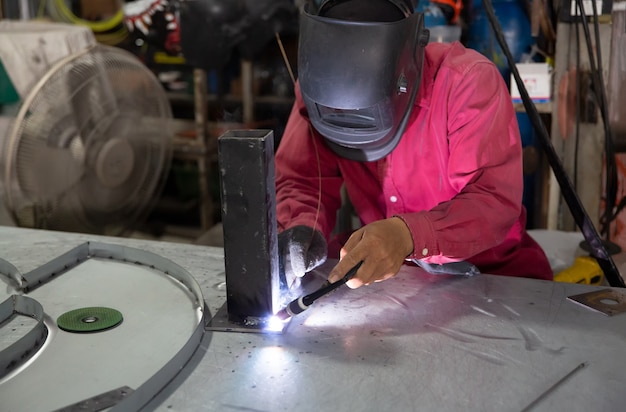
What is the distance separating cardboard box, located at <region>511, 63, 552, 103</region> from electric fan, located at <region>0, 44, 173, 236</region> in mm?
1609

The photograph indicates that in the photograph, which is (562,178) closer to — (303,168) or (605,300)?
(605,300)

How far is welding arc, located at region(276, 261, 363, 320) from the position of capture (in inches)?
48.8

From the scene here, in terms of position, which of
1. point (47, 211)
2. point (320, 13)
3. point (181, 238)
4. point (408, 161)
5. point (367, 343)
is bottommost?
point (181, 238)

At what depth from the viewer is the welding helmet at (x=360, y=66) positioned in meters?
1.37

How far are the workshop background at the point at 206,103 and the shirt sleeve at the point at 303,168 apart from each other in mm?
356

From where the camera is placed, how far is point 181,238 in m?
4.03

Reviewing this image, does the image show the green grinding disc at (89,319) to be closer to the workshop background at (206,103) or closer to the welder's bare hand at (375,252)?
the welder's bare hand at (375,252)

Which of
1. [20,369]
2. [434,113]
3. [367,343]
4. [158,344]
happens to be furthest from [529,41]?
A: [20,369]

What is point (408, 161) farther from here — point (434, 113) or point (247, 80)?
point (247, 80)

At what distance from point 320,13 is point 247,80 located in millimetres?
2159

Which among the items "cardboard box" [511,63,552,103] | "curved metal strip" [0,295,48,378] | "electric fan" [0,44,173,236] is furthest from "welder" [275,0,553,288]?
"electric fan" [0,44,173,236]

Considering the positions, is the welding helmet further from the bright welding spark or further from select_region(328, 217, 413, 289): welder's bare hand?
the bright welding spark

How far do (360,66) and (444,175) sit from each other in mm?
457

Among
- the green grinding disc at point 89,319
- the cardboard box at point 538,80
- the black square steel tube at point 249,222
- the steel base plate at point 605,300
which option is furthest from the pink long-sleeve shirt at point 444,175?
the cardboard box at point 538,80
